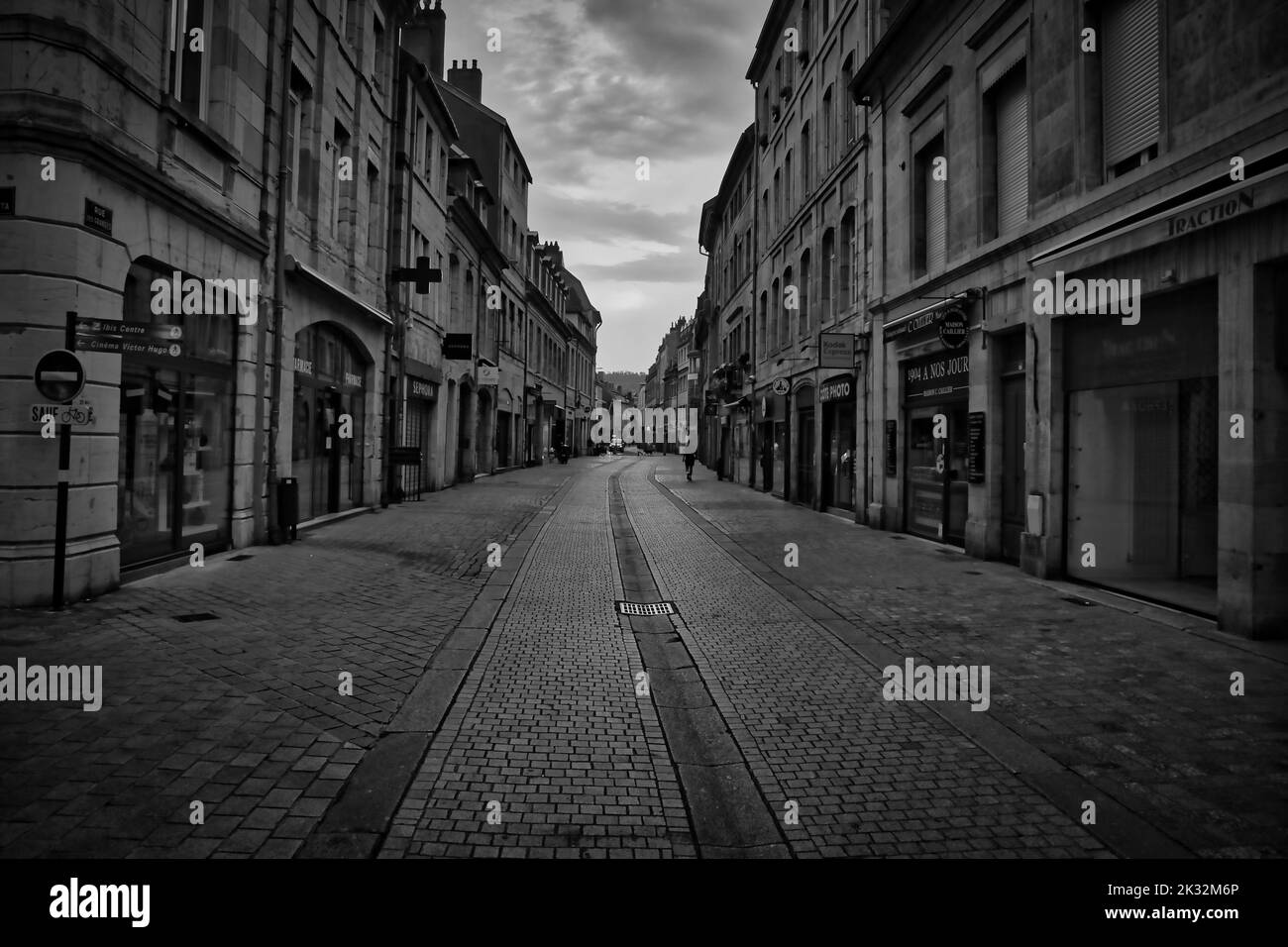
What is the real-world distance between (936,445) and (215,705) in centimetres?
1210

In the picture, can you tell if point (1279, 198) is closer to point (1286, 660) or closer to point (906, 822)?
point (1286, 660)

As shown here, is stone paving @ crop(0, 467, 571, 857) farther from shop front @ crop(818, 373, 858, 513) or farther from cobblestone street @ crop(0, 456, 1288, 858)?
shop front @ crop(818, 373, 858, 513)

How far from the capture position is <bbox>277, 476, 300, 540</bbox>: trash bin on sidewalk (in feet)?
37.1

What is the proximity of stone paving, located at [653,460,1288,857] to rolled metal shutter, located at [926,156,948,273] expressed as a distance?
19.5 ft

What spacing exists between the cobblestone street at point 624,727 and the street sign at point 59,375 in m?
2.01

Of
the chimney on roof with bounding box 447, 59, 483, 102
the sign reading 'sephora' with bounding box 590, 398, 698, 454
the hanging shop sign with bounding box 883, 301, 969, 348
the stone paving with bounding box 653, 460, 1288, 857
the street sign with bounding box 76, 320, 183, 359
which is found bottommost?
the stone paving with bounding box 653, 460, 1288, 857

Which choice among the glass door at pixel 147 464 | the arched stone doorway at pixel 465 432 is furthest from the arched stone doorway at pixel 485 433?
the glass door at pixel 147 464

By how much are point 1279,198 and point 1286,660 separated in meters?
3.87

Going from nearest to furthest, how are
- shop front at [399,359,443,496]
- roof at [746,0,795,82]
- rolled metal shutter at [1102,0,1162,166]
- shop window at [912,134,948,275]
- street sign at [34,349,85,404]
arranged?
1. street sign at [34,349,85,404]
2. rolled metal shutter at [1102,0,1162,166]
3. shop window at [912,134,948,275]
4. shop front at [399,359,443,496]
5. roof at [746,0,795,82]

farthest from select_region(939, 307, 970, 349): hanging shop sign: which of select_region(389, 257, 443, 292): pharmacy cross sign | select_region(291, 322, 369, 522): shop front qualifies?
select_region(389, 257, 443, 292): pharmacy cross sign

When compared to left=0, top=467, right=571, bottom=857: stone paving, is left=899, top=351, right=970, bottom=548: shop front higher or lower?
higher

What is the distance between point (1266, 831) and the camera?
329 centimetres

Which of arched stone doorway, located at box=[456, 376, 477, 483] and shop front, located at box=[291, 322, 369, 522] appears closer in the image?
shop front, located at box=[291, 322, 369, 522]

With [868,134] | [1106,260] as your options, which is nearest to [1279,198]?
[1106,260]
